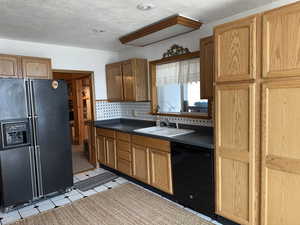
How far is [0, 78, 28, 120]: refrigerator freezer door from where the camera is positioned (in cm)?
259

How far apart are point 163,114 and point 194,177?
1373 millimetres

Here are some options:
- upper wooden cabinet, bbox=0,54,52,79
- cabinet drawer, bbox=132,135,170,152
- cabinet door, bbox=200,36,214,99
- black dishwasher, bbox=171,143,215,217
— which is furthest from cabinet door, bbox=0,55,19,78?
cabinet door, bbox=200,36,214,99

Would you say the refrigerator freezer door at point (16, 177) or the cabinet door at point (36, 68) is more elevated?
the cabinet door at point (36, 68)

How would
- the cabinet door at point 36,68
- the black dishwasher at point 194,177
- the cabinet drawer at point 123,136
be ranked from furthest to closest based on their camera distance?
1. the cabinet drawer at point 123,136
2. the cabinet door at point 36,68
3. the black dishwasher at point 194,177

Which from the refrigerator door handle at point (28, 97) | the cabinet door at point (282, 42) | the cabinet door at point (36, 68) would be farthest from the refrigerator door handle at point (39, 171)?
the cabinet door at point (282, 42)

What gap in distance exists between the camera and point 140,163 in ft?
10.4

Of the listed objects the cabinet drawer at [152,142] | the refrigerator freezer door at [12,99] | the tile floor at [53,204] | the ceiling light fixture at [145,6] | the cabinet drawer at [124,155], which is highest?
the ceiling light fixture at [145,6]

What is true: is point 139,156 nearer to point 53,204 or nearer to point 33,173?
point 53,204

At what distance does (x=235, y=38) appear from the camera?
6.27ft

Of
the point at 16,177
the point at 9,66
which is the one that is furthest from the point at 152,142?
the point at 9,66

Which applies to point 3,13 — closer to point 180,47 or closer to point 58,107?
point 58,107

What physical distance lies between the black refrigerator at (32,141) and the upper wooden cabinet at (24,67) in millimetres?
335

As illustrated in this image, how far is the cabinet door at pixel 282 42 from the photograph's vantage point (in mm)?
1563

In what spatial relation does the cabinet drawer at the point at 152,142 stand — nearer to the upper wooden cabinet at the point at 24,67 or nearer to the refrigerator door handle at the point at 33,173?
the refrigerator door handle at the point at 33,173
